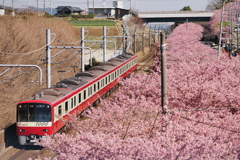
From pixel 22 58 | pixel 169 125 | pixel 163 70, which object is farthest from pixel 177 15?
pixel 169 125

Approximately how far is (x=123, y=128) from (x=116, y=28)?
196 ft

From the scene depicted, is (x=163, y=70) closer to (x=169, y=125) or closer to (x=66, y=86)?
(x=169, y=125)

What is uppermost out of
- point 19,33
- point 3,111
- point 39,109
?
point 19,33

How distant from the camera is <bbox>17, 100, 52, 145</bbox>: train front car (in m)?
14.6

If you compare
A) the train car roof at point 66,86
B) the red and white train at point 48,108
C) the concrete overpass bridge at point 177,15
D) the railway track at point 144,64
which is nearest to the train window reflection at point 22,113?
the red and white train at point 48,108

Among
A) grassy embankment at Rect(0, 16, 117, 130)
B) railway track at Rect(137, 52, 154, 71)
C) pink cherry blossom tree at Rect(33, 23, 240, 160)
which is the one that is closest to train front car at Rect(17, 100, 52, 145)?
pink cherry blossom tree at Rect(33, 23, 240, 160)

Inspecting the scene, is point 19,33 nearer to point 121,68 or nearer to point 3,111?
point 121,68

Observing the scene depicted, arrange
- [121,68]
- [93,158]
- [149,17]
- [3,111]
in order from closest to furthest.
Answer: [93,158], [3,111], [121,68], [149,17]

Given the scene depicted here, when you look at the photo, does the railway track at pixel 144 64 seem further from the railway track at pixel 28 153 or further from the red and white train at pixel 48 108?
the railway track at pixel 28 153

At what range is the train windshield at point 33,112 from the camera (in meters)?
14.5

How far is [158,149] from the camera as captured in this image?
7.67 meters

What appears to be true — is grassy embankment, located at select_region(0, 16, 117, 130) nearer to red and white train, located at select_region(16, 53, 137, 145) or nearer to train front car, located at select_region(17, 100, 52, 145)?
red and white train, located at select_region(16, 53, 137, 145)

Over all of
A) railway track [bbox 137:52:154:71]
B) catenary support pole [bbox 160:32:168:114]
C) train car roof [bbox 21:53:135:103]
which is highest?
catenary support pole [bbox 160:32:168:114]

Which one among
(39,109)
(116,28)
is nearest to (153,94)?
(39,109)
